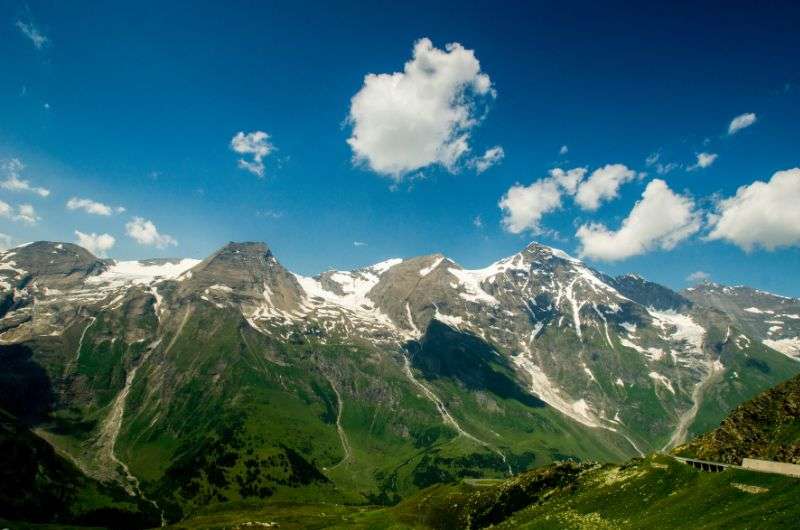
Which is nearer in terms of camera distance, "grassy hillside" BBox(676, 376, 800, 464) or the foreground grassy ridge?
the foreground grassy ridge

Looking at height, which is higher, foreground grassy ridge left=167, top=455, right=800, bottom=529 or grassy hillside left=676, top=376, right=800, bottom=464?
grassy hillside left=676, top=376, right=800, bottom=464

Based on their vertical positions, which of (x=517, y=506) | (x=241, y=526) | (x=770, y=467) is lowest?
(x=241, y=526)

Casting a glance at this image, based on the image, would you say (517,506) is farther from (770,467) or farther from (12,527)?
(12,527)

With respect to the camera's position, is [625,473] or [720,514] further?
[625,473]

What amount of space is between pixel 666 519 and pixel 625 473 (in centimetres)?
2932

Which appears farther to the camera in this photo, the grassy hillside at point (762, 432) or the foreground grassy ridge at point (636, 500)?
the grassy hillside at point (762, 432)

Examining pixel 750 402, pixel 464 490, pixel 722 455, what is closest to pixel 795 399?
pixel 750 402

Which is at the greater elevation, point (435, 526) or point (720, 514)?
point (720, 514)

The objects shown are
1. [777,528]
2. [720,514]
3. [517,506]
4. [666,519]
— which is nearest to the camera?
[777,528]

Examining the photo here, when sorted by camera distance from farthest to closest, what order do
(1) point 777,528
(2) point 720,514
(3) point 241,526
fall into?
(3) point 241,526
(2) point 720,514
(1) point 777,528

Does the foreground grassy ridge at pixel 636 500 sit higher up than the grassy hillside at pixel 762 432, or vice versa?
the grassy hillside at pixel 762 432

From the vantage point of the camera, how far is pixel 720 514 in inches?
2013

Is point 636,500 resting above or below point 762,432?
below

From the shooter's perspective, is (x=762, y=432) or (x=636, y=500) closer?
(x=636, y=500)
